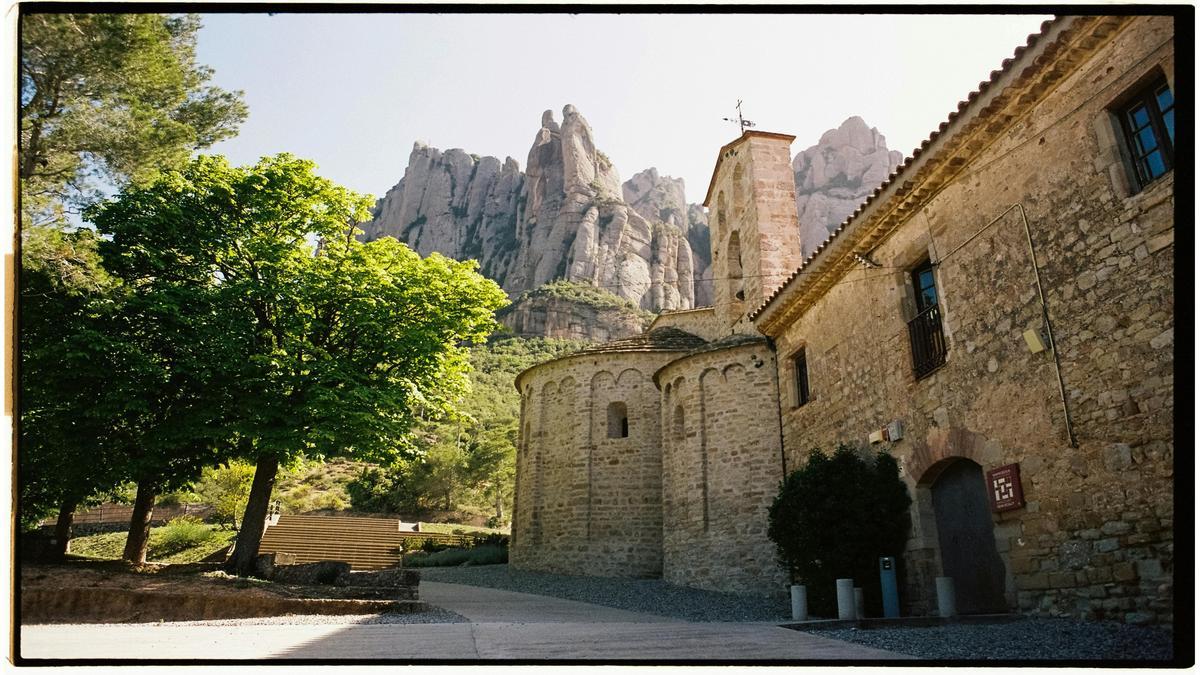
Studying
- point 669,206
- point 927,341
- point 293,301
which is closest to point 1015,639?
point 927,341

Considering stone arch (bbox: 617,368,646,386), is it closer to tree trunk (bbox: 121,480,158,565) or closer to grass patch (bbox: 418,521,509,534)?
tree trunk (bbox: 121,480,158,565)

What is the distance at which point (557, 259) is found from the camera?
8806cm

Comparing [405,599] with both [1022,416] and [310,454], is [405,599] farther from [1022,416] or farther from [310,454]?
[1022,416]

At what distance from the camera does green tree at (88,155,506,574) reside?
505 inches

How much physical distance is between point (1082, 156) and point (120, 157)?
1414 centimetres

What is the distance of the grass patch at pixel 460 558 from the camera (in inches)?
989

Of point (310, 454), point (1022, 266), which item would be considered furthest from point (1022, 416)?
point (310, 454)

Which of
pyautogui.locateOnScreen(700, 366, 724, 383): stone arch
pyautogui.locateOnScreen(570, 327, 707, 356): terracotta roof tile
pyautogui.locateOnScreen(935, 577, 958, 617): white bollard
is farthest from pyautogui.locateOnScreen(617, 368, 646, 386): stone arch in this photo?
pyautogui.locateOnScreen(935, 577, 958, 617): white bollard

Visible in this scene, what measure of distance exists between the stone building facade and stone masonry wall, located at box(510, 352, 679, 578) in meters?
5.31

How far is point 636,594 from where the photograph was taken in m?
15.1

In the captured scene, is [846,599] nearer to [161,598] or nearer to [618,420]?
[161,598]

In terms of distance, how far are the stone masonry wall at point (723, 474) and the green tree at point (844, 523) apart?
356 centimetres

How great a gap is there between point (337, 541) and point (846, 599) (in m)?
17.9

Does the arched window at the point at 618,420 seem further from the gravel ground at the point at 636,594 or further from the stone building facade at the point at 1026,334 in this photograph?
the stone building facade at the point at 1026,334
